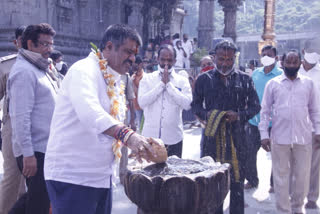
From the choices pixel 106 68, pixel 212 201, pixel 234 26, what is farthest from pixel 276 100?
pixel 234 26

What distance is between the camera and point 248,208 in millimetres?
5020

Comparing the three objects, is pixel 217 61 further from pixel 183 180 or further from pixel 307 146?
pixel 183 180

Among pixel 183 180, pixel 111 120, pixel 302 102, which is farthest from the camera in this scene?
pixel 302 102

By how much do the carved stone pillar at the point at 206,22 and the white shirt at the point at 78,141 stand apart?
1901cm

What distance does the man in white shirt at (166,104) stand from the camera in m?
4.77

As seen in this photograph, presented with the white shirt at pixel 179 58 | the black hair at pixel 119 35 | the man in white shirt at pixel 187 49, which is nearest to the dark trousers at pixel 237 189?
the black hair at pixel 119 35

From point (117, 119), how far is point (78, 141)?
31 centimetres

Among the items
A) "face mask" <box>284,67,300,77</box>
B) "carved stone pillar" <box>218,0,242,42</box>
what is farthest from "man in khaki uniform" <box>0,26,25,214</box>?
"carved stone pillar" <box>218,0,242,42</box>

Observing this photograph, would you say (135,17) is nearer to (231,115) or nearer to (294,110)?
(294,110)

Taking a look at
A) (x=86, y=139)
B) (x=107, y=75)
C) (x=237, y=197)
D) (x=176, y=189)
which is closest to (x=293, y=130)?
(x=237, y=197)

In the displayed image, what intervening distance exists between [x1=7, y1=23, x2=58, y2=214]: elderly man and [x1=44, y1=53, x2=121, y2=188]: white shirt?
2.49 ft

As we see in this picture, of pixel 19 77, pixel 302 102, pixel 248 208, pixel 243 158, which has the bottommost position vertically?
pixel 248 208

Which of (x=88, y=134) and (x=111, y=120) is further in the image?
(x=88, y=134)

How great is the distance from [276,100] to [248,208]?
1463 mm
